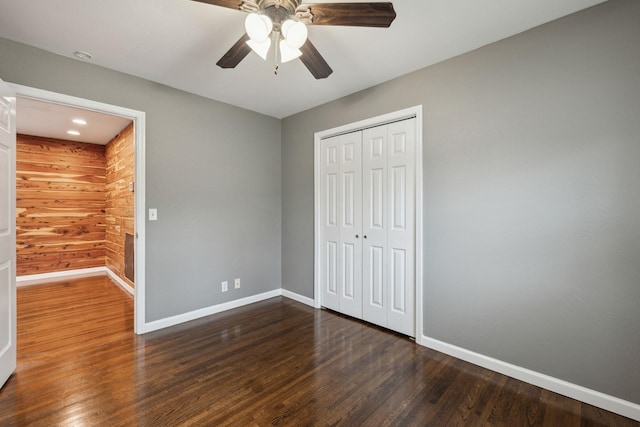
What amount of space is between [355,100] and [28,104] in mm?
3805

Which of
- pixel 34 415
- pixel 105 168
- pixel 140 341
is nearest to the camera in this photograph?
pixel 34 415

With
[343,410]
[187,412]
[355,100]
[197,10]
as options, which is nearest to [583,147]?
[355,100]

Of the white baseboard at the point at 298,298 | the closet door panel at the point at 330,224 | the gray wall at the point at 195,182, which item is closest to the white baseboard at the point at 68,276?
the gray wall at the point at 195,182

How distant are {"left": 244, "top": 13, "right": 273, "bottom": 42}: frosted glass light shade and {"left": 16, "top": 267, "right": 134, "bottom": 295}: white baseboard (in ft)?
13.3

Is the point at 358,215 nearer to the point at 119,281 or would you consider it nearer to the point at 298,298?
the point at 298,298

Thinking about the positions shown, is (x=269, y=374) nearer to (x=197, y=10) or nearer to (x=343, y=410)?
(x=343, y=410)

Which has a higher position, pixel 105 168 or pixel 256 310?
pixel 105 168

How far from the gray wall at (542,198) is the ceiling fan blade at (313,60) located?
1.06m

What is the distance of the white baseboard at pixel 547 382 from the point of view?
1.72 metres

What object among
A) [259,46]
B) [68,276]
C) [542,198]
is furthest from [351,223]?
[68,276]

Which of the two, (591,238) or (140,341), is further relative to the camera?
(140,341)

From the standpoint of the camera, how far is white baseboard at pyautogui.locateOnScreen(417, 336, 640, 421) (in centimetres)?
172

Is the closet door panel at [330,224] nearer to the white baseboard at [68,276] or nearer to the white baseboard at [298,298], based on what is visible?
the white baseboard at [298,298]

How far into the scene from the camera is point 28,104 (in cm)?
331
